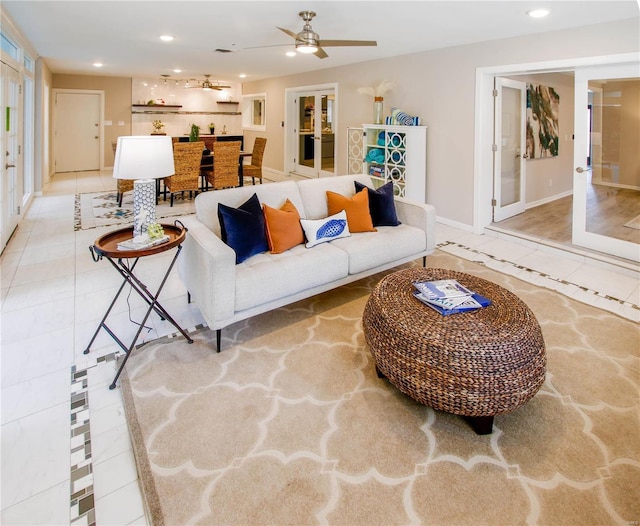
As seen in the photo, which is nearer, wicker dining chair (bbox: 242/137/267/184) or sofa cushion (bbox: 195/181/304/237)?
sofa cushion (bbox: 195/181/304/237)

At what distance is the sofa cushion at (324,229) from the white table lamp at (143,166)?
43.6 inches

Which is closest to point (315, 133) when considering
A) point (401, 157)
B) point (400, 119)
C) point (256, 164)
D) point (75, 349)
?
point (256, 164)

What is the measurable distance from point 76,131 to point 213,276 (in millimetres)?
10350

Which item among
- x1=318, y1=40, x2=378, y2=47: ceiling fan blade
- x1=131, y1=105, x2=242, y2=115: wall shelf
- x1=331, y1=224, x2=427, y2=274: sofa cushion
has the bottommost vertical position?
x1=331, y1=224, x2=427, y2=274: sofa cushion

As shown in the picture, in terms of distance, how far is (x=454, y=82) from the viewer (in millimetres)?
5188

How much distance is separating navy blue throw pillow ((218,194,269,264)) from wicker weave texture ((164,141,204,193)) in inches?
150

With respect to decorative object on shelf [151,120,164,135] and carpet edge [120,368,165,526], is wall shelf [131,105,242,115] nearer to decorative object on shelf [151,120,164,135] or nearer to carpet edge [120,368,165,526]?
decorative object on shelf [151,120,164,135]

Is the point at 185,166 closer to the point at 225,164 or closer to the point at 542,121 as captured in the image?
the point at 225,164

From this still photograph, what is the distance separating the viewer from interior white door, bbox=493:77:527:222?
16.8ft

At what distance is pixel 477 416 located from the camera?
1.80 meters

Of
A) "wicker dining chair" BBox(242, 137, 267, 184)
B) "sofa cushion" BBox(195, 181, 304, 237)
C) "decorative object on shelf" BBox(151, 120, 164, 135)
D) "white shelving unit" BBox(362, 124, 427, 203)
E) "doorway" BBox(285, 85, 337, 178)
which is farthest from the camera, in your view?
"decorative object on shelf" BBox(151, 120, 164, 135)

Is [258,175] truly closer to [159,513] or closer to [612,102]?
[612,102]

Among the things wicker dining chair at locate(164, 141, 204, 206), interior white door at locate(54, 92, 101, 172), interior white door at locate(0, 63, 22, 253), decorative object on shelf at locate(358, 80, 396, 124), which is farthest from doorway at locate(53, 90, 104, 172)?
decorative object on shelf at locate(358, 80, 396, 124)

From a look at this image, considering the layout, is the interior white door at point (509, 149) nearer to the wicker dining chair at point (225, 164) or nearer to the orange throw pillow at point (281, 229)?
the orange throw pillow at point (281, 229)
